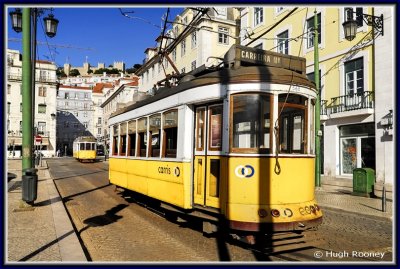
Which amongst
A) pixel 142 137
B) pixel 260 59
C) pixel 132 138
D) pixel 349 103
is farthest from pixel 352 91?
pixel 260 59

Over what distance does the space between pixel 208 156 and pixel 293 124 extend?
63.8 inches

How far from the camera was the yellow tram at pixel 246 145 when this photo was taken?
658 cm

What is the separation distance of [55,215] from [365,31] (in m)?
16.9

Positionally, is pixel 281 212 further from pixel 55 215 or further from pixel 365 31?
pixel 365 31

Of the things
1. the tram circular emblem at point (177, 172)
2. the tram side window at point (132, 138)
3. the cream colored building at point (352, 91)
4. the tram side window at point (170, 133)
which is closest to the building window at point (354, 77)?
the cream colored building at point (352, 91)

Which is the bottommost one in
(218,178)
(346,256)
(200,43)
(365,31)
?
(346,256)

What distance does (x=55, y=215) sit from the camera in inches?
368

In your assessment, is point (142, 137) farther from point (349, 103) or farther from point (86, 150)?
point (86, 150)

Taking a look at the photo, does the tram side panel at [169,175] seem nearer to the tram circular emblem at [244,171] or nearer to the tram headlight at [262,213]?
the tram circular emblem at [244,171]

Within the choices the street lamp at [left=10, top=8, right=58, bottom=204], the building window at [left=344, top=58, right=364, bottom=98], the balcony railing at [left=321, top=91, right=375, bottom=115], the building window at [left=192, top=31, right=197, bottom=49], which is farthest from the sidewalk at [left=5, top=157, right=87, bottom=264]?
the building window at [left=192, top=31, right=197, bottom=49]

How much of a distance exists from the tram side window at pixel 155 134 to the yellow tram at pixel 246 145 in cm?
64

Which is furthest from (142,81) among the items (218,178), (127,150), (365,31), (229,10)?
(218,178)

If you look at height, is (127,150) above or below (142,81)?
below

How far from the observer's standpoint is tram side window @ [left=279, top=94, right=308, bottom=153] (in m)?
6.92
